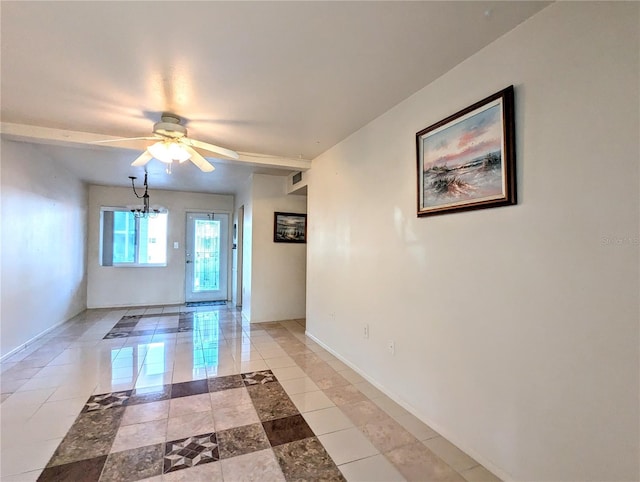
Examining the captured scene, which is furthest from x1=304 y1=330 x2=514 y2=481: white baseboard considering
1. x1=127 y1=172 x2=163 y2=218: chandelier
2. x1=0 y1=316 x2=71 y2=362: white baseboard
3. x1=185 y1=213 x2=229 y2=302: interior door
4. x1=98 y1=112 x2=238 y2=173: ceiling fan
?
x1=127 y1=172 x2=163 y2=218: chandelier

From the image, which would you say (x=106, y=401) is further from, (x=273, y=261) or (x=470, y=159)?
(x=470, y=159)

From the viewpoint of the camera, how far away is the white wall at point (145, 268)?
6.10 meters

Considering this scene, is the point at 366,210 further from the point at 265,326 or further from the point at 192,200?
the point at 192,200

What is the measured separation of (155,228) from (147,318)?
2.10 metres

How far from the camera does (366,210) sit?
2.95 m

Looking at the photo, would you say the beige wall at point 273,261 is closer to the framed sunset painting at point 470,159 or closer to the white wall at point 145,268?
the white wall at point 145,268

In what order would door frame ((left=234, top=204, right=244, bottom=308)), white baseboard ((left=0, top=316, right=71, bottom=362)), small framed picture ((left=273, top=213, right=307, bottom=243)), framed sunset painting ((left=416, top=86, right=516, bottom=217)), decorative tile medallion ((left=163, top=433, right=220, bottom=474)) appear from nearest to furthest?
framed sunset painting ((left=416, top=86, right=516, bottom=217))
decorative tile medallion ((left=163, top=433, right=220, bottom=474))
white baseboard ((left=0, top=316, right=71, bottom=362))
small framed picture ((left=273, top=213, right=307, bottom=243))
door frame ((left=234, top=204, right=244, bottom=308))

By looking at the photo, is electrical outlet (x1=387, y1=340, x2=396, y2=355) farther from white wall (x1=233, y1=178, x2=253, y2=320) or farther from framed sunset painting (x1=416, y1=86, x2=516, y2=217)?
white wall (x1=233, y1=178, x2=253, y2=320)

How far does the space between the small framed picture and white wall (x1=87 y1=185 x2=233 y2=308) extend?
237 cm

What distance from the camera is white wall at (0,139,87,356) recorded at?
3.28 metres

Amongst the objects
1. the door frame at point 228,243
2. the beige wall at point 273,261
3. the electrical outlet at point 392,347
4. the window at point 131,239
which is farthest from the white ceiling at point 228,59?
the door frame at point 228,243

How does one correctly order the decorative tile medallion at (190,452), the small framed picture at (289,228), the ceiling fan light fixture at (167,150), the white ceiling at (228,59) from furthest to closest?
the small framed picture at (289,228) → the ceiling fan light fixture at (167,150) → the decorative tile medallion at (190,452) → the white ceiling at (228,59)

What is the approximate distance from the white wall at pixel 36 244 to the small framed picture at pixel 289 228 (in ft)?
10.1

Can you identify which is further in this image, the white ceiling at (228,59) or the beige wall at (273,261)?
the beige wall at (273,261)
